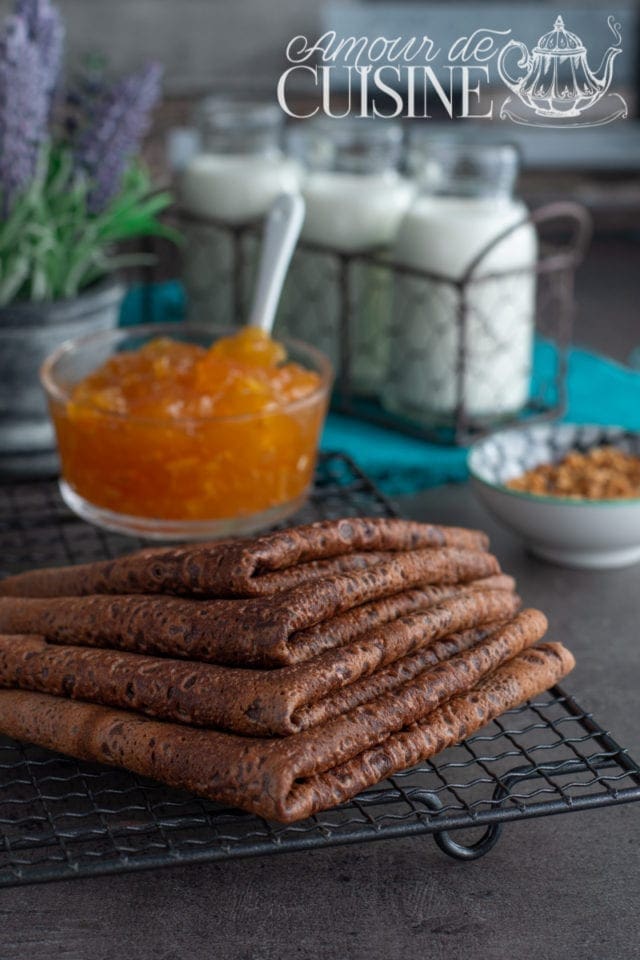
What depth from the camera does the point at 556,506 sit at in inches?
45.1

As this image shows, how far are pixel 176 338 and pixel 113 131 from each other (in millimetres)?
230

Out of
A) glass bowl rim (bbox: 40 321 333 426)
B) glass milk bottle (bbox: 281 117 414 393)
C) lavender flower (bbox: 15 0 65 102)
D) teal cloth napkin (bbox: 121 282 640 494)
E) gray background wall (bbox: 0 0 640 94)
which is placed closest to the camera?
glass bowl rim (bbox: 40 321 333 426)

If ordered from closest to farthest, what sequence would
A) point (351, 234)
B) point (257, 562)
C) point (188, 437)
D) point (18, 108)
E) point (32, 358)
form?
point (257, 562) < point (188, 437) < point (18, 108) < point (32, 358) < point (351, 234)

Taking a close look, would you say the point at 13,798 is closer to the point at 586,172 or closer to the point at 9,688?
the point at 9,688

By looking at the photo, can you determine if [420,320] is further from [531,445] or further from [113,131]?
[113,131]

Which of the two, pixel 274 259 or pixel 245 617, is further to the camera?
pixel 274 259

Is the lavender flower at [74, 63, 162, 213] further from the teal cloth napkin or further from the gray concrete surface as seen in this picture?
the gray concrete surface

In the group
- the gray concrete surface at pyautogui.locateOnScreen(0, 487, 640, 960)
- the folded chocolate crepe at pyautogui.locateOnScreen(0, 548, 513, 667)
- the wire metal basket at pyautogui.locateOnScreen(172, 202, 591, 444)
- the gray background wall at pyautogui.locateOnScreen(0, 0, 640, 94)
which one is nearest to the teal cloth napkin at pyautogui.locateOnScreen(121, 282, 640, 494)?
the wire metal basket at pyautogui.locateOnScreen(172, 202, 591, 444)

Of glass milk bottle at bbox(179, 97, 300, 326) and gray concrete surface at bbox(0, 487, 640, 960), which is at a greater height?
glass milk bottle at bbox(179, 97, 300, 326)

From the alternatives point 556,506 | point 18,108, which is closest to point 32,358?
point 18,108

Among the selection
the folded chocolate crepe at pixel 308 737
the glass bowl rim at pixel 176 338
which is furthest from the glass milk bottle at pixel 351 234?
the folded chocolate crepe at pixel 308 737

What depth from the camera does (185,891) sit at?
2.49 ft

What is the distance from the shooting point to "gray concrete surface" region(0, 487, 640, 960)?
2.35 feet

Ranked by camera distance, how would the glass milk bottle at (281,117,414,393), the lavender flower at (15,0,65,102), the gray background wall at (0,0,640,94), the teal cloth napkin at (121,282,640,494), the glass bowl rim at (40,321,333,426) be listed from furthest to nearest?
the gray background wall at (0,0,640,94) < the glass milk bottle at (281,117,414,393) < the teal cloth napkin at (121,282,640,494) < the lavender flower at (15,0,65,102) < the glass bowl rim at (40,321,333,426)
